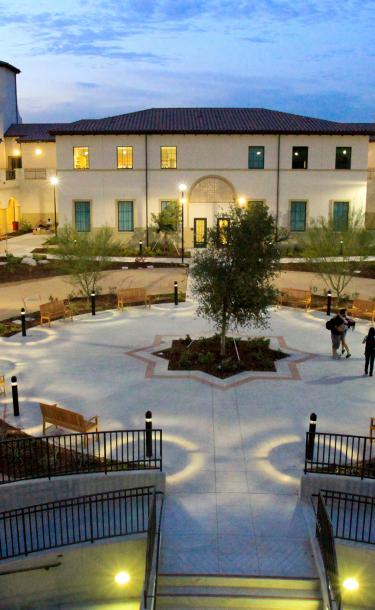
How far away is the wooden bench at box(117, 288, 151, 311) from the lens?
25312mm

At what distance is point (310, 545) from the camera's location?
10.1 meters

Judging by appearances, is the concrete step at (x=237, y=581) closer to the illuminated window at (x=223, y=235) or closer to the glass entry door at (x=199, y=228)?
the illuminated window at (x=223, y=235)

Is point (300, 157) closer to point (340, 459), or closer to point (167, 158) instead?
point (167, 158)

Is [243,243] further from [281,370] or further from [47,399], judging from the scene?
[47,399]

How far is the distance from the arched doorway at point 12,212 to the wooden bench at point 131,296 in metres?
29.1

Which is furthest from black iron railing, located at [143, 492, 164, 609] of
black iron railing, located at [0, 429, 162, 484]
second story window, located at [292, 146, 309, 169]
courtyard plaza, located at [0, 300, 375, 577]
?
second story window, located at [292, 146, 309, 169]

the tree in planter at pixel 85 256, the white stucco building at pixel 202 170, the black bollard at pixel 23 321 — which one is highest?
the white stucco building at pixel 202 170

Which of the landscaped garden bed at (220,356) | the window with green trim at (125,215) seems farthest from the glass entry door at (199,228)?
the landscaped garden bed at (220,356)

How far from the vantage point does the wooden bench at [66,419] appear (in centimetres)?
1306

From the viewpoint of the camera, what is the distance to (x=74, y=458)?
12703mm

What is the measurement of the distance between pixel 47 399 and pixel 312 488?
7.38m

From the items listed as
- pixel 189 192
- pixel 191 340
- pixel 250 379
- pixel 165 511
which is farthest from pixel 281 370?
pixel 189 192

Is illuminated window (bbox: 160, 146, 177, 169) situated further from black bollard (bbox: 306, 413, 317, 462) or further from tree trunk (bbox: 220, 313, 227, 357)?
black bollard (bbox: 306, 413, 317, 462)

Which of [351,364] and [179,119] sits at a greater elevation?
[179,119]
